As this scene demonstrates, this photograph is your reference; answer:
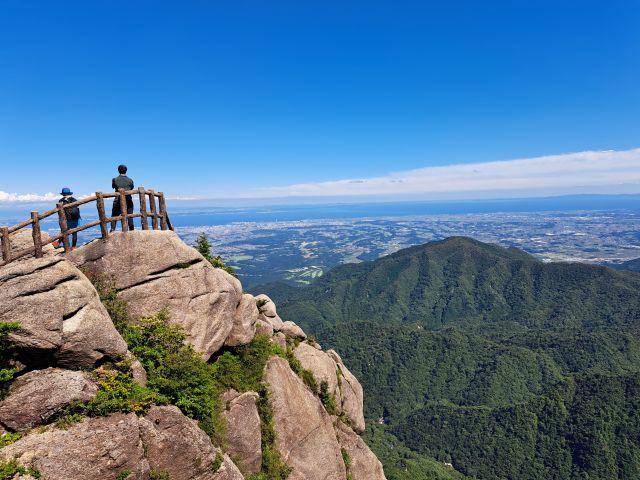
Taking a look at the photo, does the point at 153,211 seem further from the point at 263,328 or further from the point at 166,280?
the point at 263,328

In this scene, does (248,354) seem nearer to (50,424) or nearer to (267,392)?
(267,392)

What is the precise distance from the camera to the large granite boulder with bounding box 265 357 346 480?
22188mm

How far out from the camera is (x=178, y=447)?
588 inches

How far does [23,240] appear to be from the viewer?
16766 millimetres

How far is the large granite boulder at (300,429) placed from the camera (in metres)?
22.2

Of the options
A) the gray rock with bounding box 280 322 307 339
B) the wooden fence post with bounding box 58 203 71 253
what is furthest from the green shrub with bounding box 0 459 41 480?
the gray rock with bounding box 280 322 307 339

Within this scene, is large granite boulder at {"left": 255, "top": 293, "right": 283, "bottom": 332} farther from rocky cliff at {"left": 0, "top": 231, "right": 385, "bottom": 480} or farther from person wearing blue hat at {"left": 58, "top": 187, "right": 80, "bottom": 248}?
person wearing blue hat at {"left": 58, "top": 187, "right": 80, "bottom": 248}

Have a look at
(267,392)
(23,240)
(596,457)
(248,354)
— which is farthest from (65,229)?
(596,457)

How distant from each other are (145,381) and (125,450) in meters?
3.18

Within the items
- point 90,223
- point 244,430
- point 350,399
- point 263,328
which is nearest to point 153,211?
point 90,223

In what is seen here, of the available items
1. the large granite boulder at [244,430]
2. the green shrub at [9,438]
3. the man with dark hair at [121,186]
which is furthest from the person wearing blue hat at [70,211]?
the large granite boulder at [244,430]

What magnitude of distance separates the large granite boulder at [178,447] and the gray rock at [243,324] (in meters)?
6.74

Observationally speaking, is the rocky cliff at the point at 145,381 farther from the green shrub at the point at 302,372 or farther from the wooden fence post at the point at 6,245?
the wooden fence post at the point at 6,245

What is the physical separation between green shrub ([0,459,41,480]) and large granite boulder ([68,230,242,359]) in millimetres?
7866
